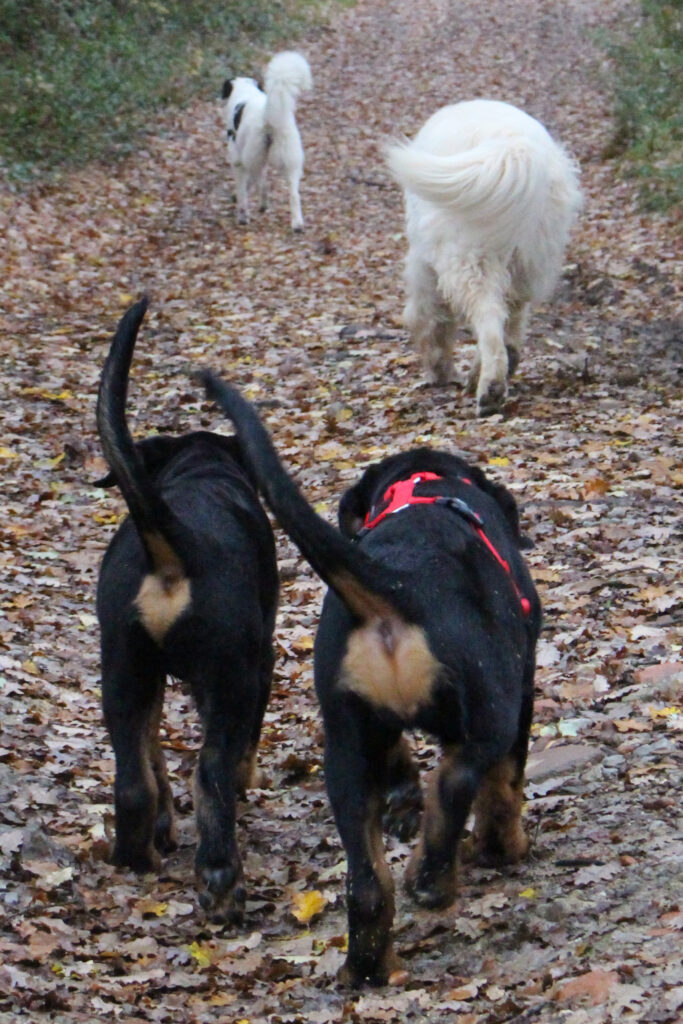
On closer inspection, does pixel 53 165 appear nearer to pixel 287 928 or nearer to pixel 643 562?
pixel 643 562

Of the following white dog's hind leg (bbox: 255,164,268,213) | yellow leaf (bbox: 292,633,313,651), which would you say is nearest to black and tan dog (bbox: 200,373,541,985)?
yellow leaf (bbox: 292,633,313,651)

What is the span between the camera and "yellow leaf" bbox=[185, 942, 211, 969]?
3.97 m

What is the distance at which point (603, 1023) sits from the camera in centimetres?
308

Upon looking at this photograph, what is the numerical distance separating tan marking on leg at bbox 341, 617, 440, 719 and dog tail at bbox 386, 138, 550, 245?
6047 millimetres

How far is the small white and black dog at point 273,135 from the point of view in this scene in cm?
1777

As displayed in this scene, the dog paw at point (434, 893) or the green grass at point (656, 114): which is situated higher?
the green grass at point (656, 114)

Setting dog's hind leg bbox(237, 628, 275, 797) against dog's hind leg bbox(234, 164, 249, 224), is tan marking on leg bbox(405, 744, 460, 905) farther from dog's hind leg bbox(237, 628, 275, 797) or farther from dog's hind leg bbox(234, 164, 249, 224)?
dog's hind leg bbox(234, 164, 249, 224)

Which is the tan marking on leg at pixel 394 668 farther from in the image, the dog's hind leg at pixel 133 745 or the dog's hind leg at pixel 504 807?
the dog's hind leg at pixel 133 745

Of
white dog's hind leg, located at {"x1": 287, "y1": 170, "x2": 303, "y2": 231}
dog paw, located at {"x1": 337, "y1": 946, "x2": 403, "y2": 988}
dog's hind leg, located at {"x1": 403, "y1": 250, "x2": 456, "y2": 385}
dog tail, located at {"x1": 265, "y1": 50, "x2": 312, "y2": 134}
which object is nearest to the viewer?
dog paw, located at {"x1": 337, "y1": 946, "x2": 403, "y2": 988}

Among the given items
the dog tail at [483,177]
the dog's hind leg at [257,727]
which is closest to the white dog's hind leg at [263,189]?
the dog tail at [483,177]

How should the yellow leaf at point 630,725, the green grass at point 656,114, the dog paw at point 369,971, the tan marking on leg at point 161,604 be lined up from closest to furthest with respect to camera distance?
the dog paw at point 369,971 < the tan marking on leg at point 161,604 < the yellow leaf at point 630,725 < the green grass at point 656,114

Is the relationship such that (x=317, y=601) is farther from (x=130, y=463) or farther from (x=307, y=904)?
(x=130, y=463)

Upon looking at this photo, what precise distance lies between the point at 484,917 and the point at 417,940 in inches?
8.6

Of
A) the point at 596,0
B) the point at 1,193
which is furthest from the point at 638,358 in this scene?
the point at 596,0
